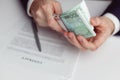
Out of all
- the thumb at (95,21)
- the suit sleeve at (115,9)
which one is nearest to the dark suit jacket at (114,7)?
the suit sleeve at (115,9)

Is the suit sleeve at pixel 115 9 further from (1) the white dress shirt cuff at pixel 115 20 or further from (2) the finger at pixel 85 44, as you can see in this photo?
(2) the finger at pixel 85 44

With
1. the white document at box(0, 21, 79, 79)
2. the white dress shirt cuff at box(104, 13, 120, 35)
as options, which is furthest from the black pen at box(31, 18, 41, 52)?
the white dress shirt cuff at box(104, 13, 120, 35)

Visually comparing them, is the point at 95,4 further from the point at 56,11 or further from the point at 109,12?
the point at 56,11

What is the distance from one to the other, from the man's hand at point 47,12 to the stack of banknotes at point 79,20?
0.05 metres

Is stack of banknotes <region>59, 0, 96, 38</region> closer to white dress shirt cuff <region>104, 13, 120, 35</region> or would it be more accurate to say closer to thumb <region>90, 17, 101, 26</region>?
thumb <region>90, 17, 101, 26</region>

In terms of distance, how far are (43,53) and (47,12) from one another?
4.9 inches

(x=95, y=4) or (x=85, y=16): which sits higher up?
(x=85, y=16)

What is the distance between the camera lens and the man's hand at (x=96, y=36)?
0.67 meters

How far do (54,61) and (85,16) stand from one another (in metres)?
0.16

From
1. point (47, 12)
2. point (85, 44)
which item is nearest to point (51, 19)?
point (47, 12)

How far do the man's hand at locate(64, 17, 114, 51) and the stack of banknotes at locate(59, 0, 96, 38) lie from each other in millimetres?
16

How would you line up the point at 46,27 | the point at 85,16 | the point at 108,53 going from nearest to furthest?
1. the point at 85,16
2. the point at 108,53
3. the point at 46,27

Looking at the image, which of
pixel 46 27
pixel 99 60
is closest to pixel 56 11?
pixel 46 27

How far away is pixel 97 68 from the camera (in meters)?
0.66
